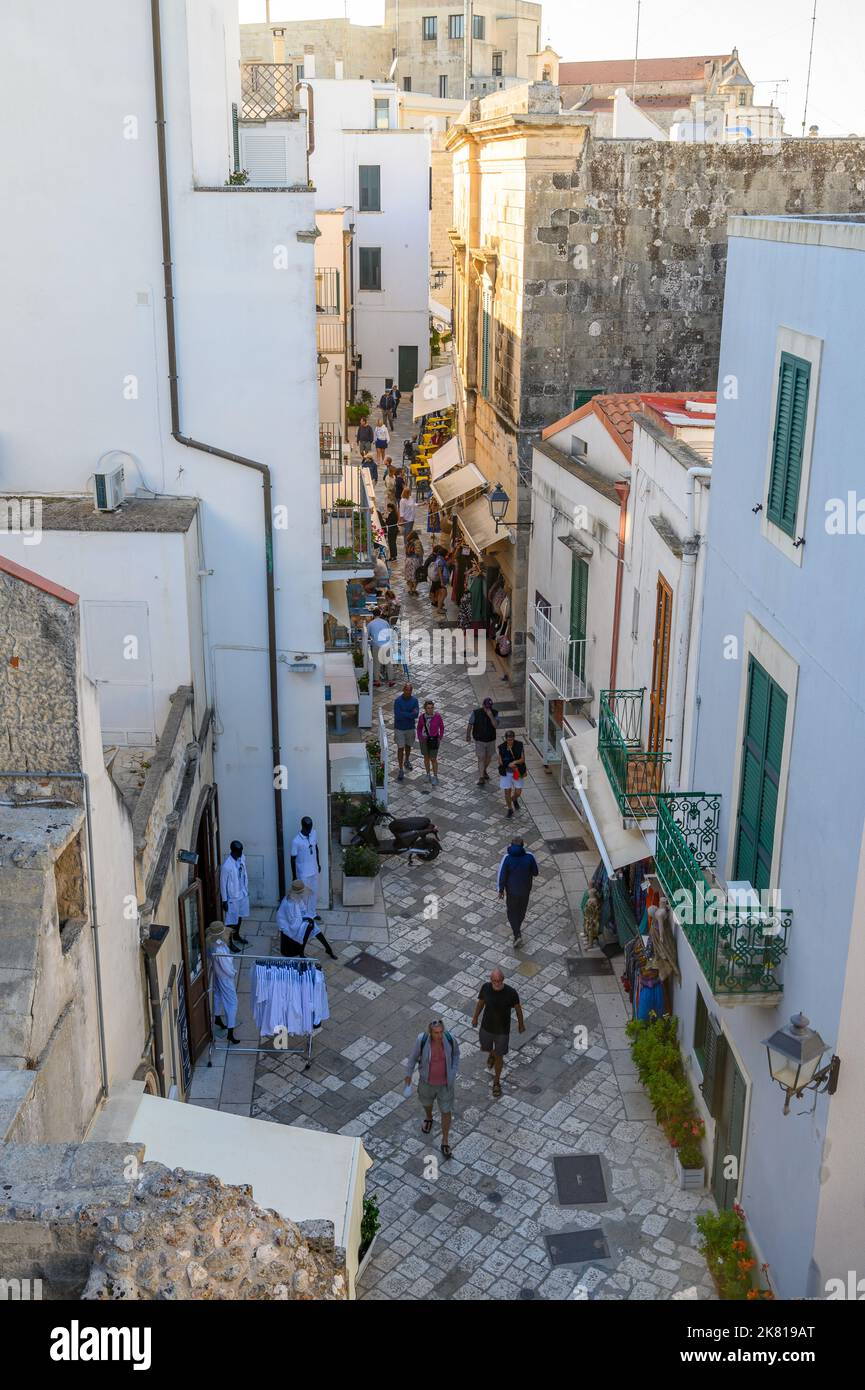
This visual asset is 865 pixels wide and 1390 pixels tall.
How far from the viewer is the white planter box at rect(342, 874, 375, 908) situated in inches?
592

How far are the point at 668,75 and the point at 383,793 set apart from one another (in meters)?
67.2

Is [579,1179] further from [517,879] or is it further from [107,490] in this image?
[107,490]

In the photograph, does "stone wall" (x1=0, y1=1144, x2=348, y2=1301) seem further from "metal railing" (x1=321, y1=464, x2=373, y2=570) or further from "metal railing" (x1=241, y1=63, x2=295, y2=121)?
"metal railing" (x1=241, y1=63, x2=295, y2=121)

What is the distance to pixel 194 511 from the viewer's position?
→ 524 inches

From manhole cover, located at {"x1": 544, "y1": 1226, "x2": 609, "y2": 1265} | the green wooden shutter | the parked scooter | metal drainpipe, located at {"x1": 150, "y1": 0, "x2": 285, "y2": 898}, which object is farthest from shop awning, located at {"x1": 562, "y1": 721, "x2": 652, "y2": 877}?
the green wooden shutter

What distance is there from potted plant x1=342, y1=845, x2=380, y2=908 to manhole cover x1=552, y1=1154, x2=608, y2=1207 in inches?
185

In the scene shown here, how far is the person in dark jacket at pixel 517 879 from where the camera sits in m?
13.7

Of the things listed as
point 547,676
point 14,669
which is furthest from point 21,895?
point 547,676

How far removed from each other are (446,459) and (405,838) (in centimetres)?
1478

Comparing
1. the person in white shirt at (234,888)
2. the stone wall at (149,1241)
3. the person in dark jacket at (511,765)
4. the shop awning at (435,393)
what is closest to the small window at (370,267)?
the shop awning at (435,393)

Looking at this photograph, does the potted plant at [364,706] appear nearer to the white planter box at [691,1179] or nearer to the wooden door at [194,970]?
the wooden door at [194,970]

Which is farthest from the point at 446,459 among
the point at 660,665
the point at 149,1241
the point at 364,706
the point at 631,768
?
the point at 149,1241

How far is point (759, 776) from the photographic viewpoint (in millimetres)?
9023
